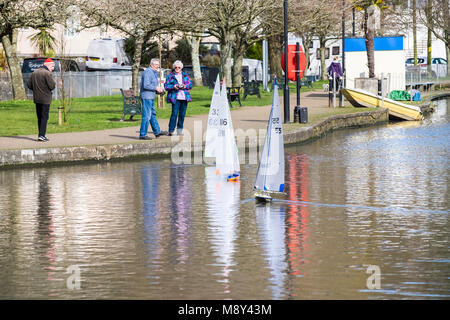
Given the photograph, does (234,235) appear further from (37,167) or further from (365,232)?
(37,167)

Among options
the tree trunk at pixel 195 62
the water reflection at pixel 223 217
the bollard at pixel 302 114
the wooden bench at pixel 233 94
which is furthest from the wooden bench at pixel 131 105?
the tree trunk at pixel 195 62

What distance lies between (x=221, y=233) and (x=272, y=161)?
217 centimetres

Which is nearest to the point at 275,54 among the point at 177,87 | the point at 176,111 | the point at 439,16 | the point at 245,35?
the point at 439,16

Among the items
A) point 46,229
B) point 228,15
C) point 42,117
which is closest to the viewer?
point 46,229

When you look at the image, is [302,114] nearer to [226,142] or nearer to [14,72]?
[226,142]

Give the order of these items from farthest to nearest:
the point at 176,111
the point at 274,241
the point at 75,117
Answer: the point at 75,117 < the point at 176,111 < the point at 274,241

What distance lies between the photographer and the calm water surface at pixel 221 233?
734cm

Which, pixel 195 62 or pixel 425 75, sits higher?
pixel 195 62

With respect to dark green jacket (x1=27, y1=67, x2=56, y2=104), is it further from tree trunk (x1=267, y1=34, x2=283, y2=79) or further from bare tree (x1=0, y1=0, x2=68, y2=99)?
tree trunk (x1=267, y1=34, x2=283, y2=79)

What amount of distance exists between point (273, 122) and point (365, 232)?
2163 millimetres

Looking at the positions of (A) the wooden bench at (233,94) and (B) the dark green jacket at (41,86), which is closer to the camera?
(B) the dark green jacket at (41,86)

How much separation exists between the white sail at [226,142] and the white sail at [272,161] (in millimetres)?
2144

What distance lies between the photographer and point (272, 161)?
11.7m

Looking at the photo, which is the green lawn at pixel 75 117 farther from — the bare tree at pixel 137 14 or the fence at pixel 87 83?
the fence at pixel 87 83
